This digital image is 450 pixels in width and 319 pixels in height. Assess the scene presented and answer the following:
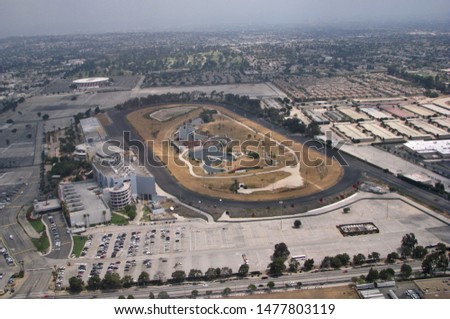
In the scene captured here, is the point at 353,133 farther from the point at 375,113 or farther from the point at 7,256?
the point at 7,256

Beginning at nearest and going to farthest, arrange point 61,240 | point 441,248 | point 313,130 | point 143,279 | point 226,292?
point 226,292 < point 143,279 < point 441,248 < point 61,240 < point 313,130

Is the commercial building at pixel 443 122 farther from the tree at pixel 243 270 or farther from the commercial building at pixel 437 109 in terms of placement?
the tree at pixel 243 270

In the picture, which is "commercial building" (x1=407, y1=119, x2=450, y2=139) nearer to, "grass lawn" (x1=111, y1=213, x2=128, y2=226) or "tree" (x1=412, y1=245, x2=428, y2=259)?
"tree" (x1=412, y1=245, x2=428, y2=259)

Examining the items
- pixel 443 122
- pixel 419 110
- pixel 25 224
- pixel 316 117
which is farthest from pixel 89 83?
pixel 443 122

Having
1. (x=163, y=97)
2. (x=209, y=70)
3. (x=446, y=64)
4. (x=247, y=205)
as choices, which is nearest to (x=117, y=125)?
(x=163, y=97)

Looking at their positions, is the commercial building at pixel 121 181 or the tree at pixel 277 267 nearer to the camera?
the tree at pixel 277 267

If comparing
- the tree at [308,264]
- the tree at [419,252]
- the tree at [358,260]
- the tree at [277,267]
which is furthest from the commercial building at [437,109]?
the tree at [277,267]
